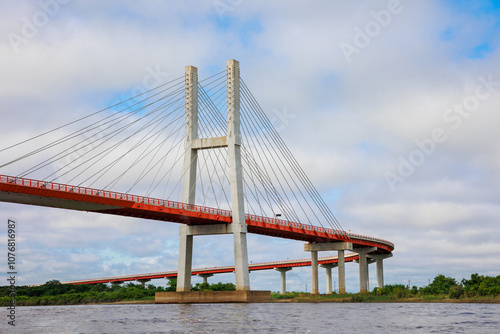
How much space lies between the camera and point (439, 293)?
93.4 metres

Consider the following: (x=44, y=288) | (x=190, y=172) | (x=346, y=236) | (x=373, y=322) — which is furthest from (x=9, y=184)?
(x=44, y=288)

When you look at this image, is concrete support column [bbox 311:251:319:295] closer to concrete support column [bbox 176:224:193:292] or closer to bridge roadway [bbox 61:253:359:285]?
bridge roadway [bbox 61:253:359:285]

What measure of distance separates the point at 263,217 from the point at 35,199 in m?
34.2

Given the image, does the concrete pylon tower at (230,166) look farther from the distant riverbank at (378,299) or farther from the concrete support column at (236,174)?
the distant riverbank at (378,299)

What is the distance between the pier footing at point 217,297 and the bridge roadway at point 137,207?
872 centimetres

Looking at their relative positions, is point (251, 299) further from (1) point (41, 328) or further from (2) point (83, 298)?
(2) point (83, 298)

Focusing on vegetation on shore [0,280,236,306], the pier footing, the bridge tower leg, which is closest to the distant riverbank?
the pier footing

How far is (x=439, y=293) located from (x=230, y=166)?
38683 millimetres

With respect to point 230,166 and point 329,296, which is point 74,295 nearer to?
point 329,296

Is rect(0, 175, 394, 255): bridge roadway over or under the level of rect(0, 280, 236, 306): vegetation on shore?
over

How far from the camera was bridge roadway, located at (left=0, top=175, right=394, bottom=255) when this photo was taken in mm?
58562

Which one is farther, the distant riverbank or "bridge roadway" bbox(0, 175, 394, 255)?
the distant riverbank

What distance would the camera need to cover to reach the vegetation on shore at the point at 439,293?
79250 millimetres

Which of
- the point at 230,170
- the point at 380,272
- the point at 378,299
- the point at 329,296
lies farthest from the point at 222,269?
the point at 230,170
